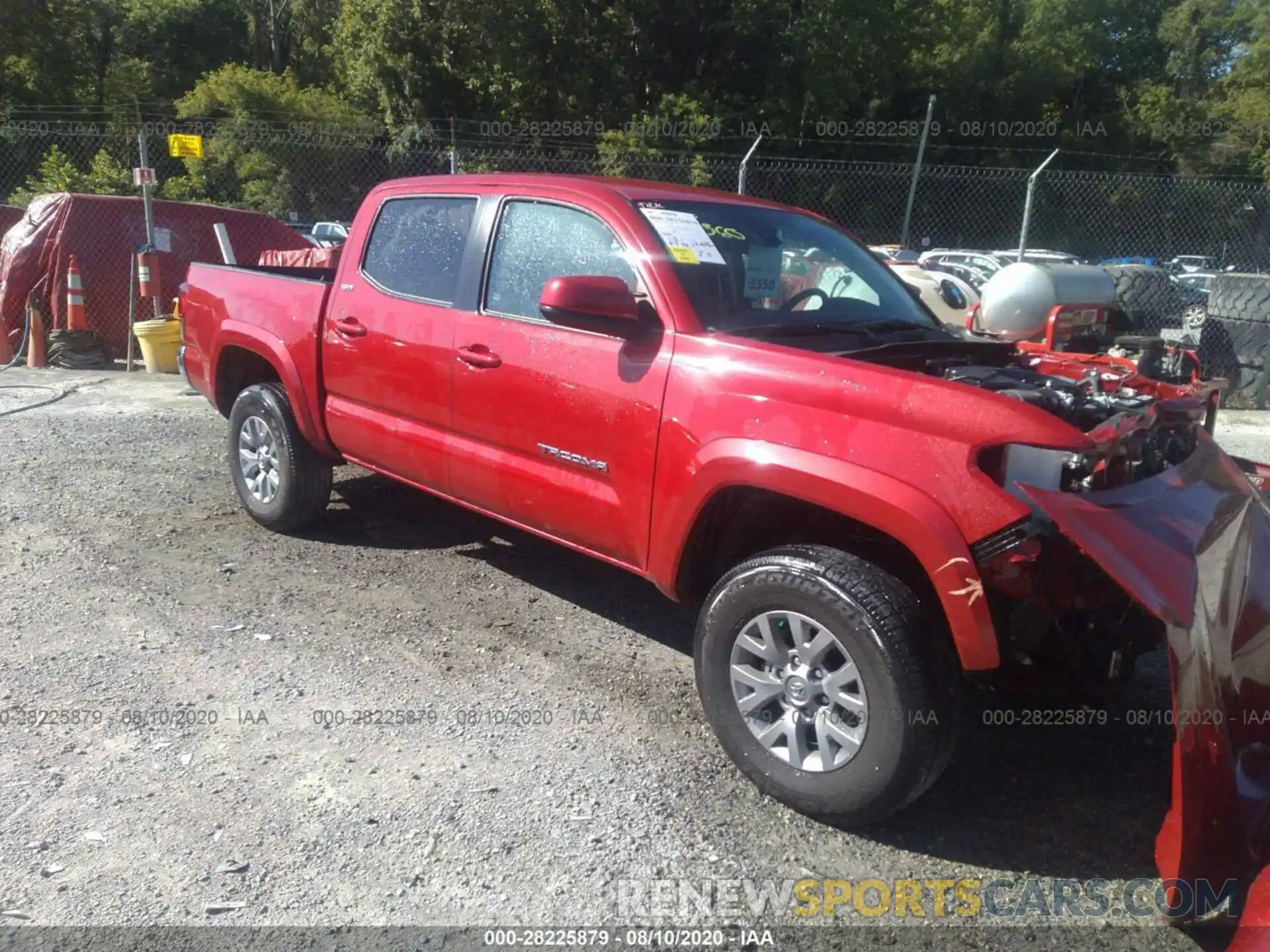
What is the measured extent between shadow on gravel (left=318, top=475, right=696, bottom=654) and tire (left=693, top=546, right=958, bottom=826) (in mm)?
1103

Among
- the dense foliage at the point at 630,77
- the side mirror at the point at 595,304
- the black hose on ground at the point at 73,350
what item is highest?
the dense foliage at the point at 630,77

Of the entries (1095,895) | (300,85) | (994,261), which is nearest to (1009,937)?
(1095,895)

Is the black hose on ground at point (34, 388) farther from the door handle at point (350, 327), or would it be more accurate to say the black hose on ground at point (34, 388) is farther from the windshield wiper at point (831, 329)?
the windshield wiper at point (831, 329)

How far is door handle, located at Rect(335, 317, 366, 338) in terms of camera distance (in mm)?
4648

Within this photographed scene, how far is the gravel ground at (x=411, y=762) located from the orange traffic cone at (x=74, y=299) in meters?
6.23

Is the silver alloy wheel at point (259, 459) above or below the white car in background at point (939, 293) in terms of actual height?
below

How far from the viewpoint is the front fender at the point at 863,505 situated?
107 inches

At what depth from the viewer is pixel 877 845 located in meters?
3.02

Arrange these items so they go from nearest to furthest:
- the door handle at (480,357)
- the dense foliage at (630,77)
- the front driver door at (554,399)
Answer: the front driver door at (554,399), the door handle at (480,357), the dense foliage at (630,77)

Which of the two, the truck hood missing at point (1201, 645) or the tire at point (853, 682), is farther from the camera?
the tire at point (853, 682)

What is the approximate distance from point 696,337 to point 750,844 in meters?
1.59

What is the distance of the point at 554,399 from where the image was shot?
149 inches

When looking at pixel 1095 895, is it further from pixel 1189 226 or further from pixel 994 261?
pixel 1189 226

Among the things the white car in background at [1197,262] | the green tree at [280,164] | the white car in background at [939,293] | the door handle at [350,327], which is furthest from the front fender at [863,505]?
the white car in background at [1197,262]
